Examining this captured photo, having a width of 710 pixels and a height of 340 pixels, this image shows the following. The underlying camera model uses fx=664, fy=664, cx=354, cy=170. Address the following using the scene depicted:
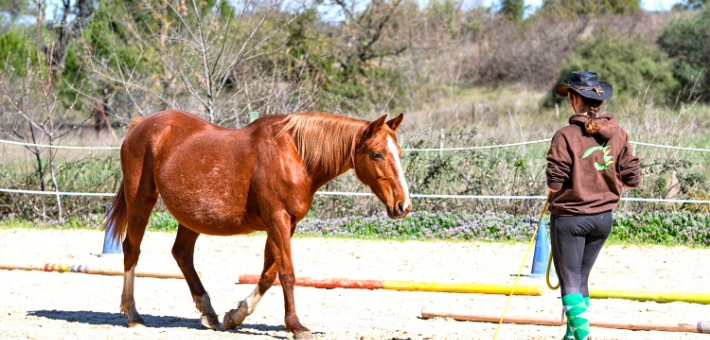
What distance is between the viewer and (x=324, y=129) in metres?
4.48

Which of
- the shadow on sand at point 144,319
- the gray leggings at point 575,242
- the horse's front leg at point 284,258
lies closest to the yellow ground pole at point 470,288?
the shadow on sand at point 144,319

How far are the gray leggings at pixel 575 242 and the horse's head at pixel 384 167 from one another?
0.95 meters

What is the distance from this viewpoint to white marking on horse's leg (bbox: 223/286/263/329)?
4527 mm

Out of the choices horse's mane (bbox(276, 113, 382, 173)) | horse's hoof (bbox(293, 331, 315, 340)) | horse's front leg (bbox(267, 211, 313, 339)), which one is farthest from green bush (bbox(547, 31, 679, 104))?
horse's hoof (bbox(293, 331, 315, 340))

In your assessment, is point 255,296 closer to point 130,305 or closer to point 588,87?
point 130,305

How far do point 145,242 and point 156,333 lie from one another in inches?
179

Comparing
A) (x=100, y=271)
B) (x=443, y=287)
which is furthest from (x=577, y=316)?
(x=100, y=271)

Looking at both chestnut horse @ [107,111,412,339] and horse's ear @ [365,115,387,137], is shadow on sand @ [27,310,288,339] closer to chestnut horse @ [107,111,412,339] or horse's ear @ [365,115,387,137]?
chestnut horse @ [107,111,412,339]

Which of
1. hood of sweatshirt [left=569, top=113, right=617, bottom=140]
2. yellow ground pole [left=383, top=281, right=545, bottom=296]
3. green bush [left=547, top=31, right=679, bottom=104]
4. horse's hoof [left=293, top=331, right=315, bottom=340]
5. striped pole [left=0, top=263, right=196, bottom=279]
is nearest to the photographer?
hood of sweatshirt [left=569, top=113, right=617, bottom=140]

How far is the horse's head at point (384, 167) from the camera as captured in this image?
163 inches

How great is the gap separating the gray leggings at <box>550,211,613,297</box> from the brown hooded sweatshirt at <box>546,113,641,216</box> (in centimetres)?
→ 5

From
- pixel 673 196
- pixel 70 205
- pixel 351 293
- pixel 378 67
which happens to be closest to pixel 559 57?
pixel 378 67

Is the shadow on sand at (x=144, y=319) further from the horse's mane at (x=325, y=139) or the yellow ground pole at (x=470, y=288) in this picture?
the horse's mane at (x=325, y=139)

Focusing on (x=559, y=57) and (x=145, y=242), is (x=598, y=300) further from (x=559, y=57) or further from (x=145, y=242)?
(x=559, y=57)
